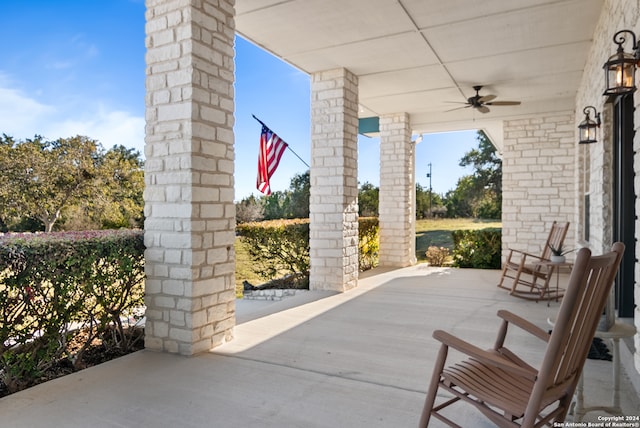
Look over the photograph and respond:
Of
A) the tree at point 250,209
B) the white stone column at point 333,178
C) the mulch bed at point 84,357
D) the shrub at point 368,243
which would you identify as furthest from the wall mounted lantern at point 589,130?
the tree at point 250,209

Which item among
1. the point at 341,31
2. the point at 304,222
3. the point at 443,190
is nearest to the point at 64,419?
the point at 341,31

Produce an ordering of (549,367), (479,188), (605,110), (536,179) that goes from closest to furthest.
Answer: (549,367)
(605,110)
(536,179)
(479,188)

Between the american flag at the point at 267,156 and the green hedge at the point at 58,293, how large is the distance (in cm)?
220

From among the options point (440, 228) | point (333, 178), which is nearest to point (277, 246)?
point (333, 178)

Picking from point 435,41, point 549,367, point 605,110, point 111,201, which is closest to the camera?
point 549,367

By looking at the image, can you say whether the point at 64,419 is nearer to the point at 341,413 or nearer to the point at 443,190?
the point at 341,413

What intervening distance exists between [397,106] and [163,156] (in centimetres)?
538

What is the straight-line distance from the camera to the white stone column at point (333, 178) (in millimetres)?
5598

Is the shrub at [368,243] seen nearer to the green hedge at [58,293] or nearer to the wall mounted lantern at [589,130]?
the wall mounted lantern at [589,130]

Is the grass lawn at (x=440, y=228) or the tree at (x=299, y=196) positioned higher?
the tree at (x=299, y=196)

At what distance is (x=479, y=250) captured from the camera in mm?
8227

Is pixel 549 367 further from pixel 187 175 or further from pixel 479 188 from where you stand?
pixel 479 188

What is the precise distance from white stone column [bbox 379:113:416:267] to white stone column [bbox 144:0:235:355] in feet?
16.8

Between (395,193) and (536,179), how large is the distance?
256 cm
